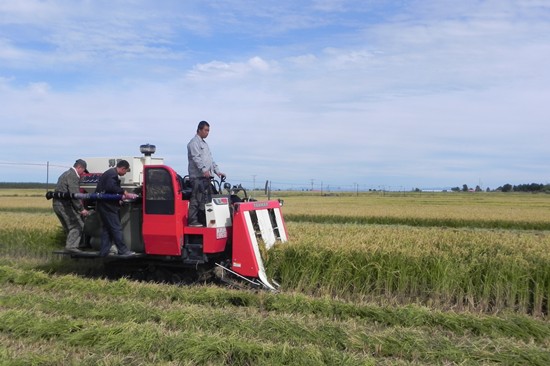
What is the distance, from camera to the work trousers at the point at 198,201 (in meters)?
8.57

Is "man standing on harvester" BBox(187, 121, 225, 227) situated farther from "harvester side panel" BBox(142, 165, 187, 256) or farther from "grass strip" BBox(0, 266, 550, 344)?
"grass strip" BBox(0, 266, 550, 344)

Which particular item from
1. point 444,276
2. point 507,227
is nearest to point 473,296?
point 444,276

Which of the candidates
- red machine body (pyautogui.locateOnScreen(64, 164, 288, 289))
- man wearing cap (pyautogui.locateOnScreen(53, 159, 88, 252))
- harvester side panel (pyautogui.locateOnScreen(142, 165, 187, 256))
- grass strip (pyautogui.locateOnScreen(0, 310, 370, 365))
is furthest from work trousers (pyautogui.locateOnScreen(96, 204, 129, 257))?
grass strip (pyautogui.locateOnScreen(0, 310, 370, 365))

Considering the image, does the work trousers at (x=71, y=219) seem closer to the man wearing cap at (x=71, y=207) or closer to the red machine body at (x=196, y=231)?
the man wearing cap at (x=71, y=207)

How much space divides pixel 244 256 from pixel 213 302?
3.47ft

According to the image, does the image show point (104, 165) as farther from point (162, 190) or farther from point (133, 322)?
point (133, 322)

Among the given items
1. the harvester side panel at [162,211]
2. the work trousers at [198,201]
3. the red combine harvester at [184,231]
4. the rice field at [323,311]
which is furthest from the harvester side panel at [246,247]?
the harvester side panel at [162,211]

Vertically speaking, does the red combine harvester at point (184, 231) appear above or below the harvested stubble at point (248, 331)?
above

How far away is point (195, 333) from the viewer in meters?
5.55

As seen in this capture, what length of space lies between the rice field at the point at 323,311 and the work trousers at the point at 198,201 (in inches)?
44.5

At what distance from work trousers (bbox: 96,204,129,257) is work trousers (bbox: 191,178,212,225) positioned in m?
1.27

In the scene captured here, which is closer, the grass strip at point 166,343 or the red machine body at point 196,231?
the grass strip at point 166,343

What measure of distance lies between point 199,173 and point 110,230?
6.01 feet

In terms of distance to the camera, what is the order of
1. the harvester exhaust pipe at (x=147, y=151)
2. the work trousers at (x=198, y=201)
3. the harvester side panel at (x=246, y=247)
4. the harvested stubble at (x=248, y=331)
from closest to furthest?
1. the harvested stubble at (x=248, y=331)
2. the harvester side panel at (x=246, y=247)
3. the work trousers at (x=198, y=201)
4. the harvester exhaust pipe at (x=147, y=151)
